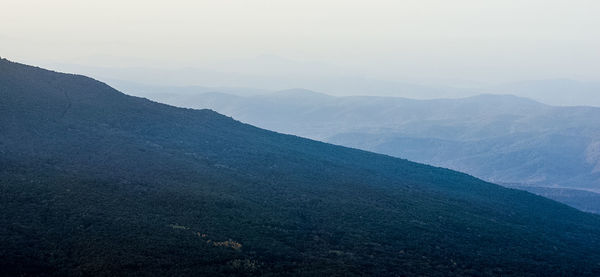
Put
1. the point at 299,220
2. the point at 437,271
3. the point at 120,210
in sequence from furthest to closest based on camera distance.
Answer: the point at 299,220, the point at 120,210, the point at 437,271

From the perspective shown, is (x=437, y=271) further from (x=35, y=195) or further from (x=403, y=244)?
(x=35, y=195)

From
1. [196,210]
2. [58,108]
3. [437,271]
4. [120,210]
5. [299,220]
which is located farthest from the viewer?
[58,108]

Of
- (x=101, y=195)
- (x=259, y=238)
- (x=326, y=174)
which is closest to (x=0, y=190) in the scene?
(x=101, y=195)

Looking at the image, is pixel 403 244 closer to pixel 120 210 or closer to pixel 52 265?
pixel 120 210

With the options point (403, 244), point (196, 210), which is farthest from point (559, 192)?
point (196, 210)

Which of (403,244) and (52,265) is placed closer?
(52,265)

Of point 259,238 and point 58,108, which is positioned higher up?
point 58,108
